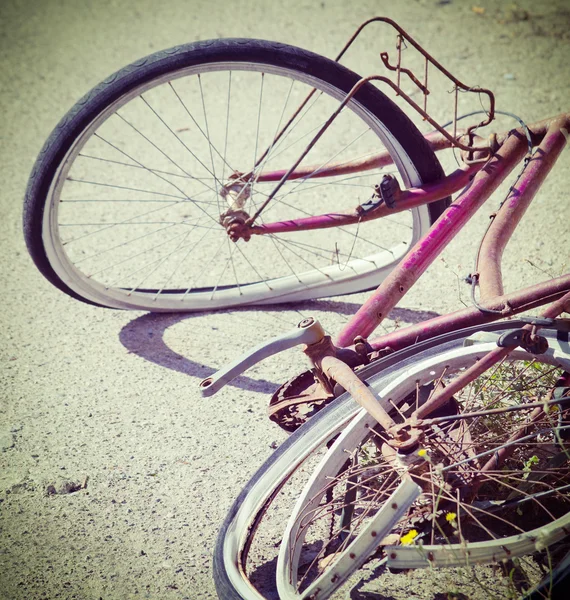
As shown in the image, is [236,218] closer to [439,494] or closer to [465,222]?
[465,222]

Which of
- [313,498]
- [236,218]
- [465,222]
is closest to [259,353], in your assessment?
[313,498]

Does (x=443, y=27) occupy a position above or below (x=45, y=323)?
above

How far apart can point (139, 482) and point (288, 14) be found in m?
4.57

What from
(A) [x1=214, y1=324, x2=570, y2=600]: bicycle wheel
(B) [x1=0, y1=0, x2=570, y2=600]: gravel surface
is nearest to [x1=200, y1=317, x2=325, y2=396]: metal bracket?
(A) [x1=214, y1=324, x2=570, y2=600]: bicycle wheel

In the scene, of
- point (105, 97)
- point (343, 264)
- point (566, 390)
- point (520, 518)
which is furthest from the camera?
point (343, 264)

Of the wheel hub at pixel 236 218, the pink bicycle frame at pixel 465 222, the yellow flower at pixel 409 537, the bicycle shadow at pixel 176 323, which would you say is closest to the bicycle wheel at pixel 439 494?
the yellow flower at pixel 409 537

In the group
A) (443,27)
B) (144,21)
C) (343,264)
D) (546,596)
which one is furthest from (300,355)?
(144,21)

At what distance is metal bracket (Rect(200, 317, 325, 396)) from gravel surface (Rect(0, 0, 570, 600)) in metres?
0.58

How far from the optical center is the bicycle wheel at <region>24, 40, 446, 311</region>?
2662mm

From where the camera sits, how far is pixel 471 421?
228 centimetres

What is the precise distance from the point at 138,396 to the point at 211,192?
1564 mm

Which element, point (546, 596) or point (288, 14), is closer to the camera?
point (546, 596)

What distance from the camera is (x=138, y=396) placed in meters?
2.87

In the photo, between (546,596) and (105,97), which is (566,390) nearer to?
(546,596)
